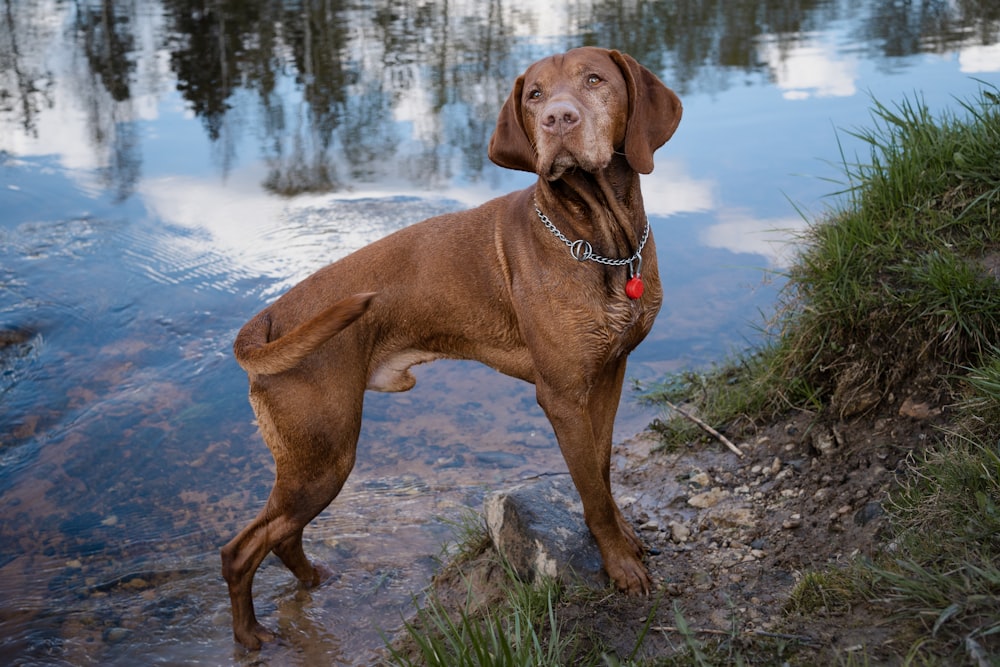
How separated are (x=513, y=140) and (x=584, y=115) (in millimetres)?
368

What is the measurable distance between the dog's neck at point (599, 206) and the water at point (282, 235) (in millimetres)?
1464

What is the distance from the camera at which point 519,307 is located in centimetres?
366

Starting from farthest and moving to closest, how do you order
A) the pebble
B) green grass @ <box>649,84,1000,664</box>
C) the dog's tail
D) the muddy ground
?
the pebble, the dog's tail, the muddy ground, green grass @ <box>649,84,1000,664</box>

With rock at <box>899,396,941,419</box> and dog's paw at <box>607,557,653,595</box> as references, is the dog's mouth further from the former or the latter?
rock at <box>899,396,941,419</box>

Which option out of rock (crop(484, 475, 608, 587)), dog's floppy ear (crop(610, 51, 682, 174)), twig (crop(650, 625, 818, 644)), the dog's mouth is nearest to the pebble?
rock (crop(484, 475, 608, 587))

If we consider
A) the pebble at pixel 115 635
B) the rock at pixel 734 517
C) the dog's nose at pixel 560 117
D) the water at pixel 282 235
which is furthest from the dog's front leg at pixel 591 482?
the pebble at pixel 115 635

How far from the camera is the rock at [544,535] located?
12.1ft

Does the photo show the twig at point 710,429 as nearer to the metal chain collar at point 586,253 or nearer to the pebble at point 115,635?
the metal chain collar at point 586,253

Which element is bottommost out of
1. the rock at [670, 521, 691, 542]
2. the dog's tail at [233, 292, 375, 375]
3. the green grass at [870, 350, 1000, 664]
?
the rock at [670, 521, 691, 542]

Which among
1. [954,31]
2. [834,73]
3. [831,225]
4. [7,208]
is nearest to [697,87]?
[834,73]

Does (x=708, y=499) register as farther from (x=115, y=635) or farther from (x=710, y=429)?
(x=115, y=635)

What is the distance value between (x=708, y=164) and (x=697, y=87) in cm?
244

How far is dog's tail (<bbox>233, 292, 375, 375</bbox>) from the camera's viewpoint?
3.38 meters

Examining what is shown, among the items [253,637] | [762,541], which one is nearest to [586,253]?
[762,541]
